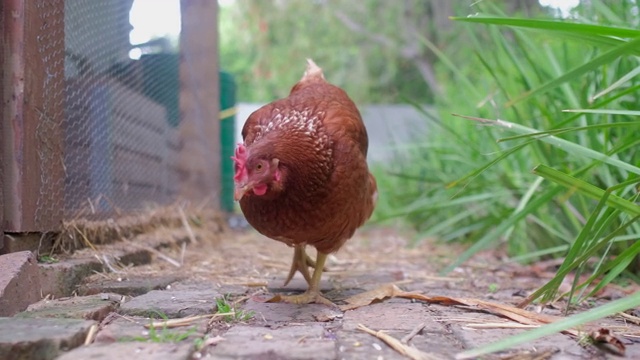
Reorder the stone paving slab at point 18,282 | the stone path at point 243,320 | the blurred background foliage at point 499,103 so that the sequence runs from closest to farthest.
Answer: the stone path at point 243,320 < the blurred background foliage at point 499,103 < the stone paving slab at point 18,282

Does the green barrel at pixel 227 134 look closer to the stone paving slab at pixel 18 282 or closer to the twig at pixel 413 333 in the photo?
the stone paving slab at pixel 18 282

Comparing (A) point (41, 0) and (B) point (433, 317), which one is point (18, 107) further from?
(B) point (433, 317)

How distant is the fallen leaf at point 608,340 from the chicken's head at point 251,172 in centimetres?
115

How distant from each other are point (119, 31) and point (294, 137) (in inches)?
66.1

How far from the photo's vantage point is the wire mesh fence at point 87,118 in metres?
2.23

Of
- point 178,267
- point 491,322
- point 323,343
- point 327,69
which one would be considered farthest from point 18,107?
point 327,69

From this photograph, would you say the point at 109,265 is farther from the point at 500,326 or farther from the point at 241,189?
the point at 500,326

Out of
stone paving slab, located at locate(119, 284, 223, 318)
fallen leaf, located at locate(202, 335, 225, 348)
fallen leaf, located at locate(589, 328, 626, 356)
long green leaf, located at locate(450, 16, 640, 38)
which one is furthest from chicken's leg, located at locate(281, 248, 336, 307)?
long green leaf, located at locate(450, 16, 640, 38)

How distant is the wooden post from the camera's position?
5191mm

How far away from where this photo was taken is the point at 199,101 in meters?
5.52

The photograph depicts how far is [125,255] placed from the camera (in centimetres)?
291

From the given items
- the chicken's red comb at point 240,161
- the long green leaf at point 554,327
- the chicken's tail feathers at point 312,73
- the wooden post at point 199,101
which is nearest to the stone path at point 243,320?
the long green leaf at point 554,327

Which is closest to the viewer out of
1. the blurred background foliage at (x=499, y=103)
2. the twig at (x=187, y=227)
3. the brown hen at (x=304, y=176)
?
the blurred background foliage at (x=499, y=103)

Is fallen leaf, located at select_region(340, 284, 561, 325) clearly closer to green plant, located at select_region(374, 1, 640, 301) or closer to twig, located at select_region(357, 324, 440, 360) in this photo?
green plant, located at select_region(374, 1, 640, 301)
